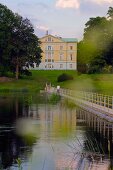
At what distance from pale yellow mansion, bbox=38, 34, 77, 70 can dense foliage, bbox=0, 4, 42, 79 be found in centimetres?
4404

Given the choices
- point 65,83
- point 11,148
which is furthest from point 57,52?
point 11,148

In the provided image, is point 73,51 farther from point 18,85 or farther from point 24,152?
point 24,152

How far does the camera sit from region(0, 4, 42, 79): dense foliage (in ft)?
391

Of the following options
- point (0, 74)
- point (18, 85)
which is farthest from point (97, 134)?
point (0, 74)

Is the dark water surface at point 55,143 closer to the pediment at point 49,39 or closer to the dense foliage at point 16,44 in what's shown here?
the dense foliage at point 16,44

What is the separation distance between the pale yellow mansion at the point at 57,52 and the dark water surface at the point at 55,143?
127m

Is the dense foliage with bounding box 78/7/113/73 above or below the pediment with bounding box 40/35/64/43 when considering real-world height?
below

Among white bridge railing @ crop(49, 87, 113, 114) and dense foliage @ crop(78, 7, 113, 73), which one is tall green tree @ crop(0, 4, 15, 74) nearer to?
dense foliage @ crop(78, 7, 113, 73)

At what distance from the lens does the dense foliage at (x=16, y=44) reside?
119 m

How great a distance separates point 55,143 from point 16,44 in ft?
311

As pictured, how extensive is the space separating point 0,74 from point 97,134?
8905 cm

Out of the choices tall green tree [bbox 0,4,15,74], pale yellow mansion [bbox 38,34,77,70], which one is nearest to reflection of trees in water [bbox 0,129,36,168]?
tall green tree [bbox 0,4,15,74]

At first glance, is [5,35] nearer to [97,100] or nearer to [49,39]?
[49,39]

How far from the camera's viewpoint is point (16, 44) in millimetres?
120625
